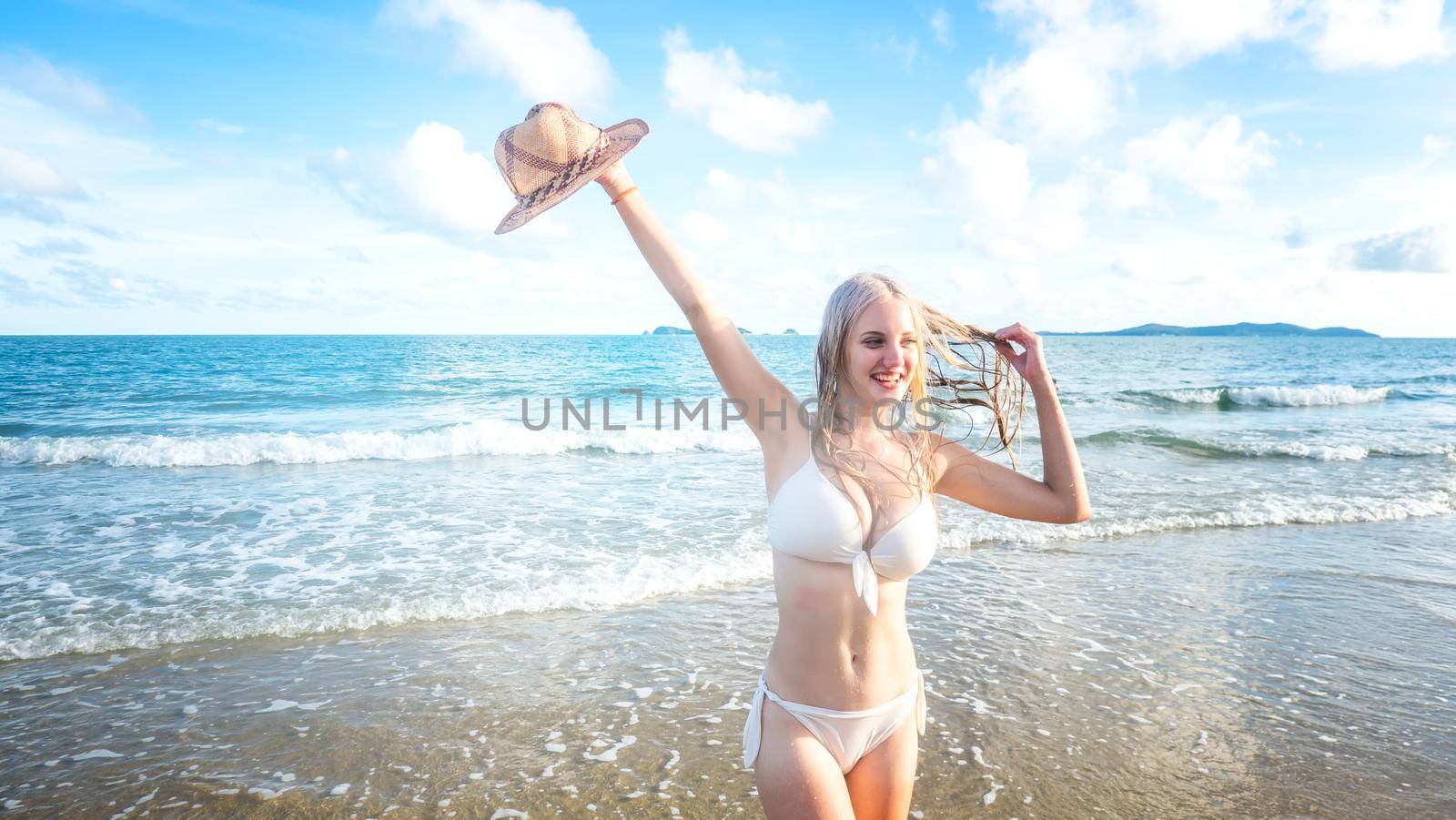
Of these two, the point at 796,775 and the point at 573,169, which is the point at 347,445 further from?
the point at 796,775

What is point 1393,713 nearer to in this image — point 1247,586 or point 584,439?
point 1247,586

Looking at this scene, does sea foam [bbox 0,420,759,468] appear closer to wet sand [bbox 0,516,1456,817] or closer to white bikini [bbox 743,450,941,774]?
wet sand [bbox 0,516,1456,817]

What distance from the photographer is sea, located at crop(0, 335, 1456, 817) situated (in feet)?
13.4

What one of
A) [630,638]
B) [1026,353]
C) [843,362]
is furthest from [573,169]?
[630,638]

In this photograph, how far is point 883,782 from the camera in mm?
2314

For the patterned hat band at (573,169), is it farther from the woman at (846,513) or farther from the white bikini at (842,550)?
the white bikini at (842,550)

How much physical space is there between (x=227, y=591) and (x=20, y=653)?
1.50 metres

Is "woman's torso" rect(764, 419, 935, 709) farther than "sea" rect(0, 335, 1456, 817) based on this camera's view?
No

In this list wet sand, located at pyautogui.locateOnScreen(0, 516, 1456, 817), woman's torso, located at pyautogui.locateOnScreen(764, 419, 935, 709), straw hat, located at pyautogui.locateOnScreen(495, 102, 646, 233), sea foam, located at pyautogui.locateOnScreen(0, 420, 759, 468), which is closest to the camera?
woman's torso, located at pyautogui.locateOnScreen(764, 419, 935, 709)

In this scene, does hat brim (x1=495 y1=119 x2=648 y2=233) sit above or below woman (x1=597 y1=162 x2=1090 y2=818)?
above

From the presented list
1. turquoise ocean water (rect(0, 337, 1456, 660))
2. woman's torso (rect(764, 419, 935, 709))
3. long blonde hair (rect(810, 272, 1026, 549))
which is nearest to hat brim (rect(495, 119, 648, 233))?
long blonde hair (rect(810, 272, 1026, 549))

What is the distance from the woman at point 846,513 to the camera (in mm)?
2201

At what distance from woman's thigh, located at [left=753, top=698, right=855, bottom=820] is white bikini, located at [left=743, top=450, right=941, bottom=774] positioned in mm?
39

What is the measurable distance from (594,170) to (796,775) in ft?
6.12
